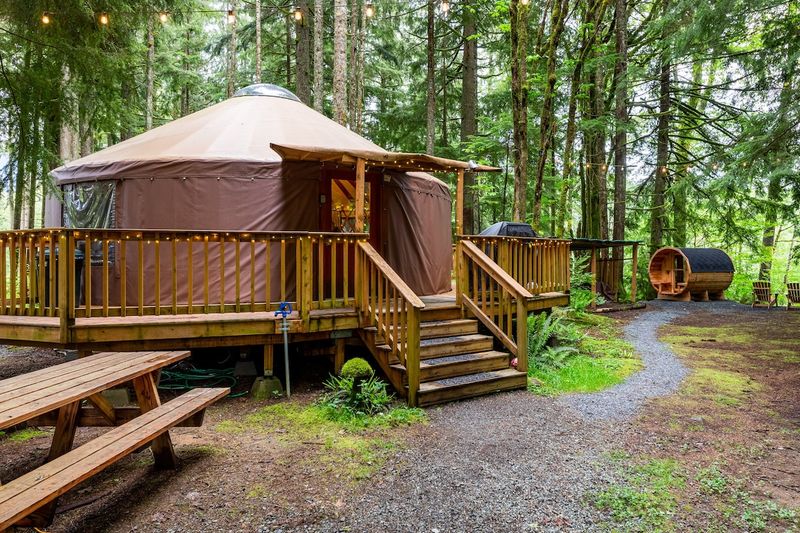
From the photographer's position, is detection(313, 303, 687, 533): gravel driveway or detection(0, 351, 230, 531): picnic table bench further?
detection(313, 303, 687, 533): gravel driveway

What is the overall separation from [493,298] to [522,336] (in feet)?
3.07

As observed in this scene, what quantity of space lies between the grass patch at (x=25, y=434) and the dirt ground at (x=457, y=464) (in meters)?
0.02

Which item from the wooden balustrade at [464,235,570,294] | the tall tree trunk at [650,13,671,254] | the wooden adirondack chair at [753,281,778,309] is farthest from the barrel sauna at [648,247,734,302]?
the wooden balustrade at [464,235,570,294]

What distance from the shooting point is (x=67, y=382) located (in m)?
2.66

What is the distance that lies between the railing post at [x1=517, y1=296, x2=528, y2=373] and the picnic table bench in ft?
10.5

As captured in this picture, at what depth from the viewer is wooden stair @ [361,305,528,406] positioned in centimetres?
466

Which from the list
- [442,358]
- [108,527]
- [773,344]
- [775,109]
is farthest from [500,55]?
[108,527]

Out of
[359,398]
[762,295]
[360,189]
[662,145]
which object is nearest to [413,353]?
[359,398]

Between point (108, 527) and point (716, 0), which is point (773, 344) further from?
point (108, 527)

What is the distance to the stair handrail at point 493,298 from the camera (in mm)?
5289

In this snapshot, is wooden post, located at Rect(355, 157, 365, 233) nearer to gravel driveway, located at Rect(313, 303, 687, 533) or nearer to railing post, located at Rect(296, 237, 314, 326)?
railing post, located at Rect(296, 237, 314, 326)

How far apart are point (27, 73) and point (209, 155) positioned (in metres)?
1.95

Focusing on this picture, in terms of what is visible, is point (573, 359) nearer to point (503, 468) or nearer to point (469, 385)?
point (469, 385)

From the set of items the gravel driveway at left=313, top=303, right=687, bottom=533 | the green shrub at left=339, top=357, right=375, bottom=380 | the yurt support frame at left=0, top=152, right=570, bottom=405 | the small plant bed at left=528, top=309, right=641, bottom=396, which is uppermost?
the yurt support frame at left=0, top=152, right=570, bottom=405
